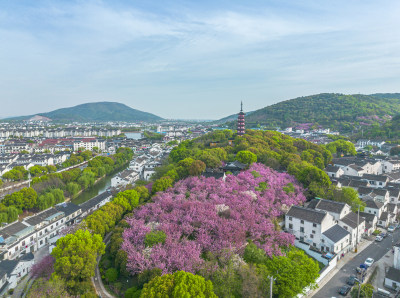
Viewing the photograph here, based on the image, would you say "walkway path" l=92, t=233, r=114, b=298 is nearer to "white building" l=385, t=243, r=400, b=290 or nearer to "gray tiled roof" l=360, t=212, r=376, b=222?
"white building" l=385, t=243, r=400, b=290

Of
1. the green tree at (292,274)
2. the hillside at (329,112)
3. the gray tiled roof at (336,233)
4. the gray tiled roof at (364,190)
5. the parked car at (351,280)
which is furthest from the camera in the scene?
the hillside at (329,112)

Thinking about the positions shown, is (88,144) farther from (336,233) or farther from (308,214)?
(336,233)

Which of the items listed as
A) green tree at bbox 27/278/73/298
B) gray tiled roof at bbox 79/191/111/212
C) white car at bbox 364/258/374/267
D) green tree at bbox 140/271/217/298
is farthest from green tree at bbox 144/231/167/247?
gray tiled roof at bbox 79/191/111/212

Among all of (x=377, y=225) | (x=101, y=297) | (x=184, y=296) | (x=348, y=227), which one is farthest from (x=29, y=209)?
(x=377, y=225)

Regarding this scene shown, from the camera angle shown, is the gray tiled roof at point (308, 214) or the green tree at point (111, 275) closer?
the green tree at point (111, 275)

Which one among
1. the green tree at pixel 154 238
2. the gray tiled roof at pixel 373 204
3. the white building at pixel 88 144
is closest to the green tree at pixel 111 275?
the green tree at pixel 154 238

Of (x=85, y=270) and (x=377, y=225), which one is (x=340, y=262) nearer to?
(x=377, y=225)

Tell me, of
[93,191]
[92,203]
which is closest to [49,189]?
[92,203]

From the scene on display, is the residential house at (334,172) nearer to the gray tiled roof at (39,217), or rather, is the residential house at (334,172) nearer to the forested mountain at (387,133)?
the gray tiled roof at (39,217)
